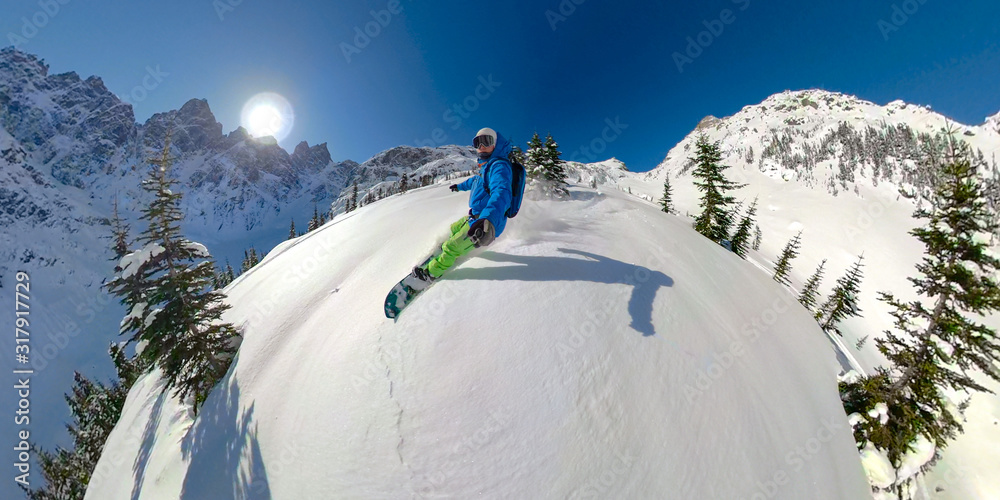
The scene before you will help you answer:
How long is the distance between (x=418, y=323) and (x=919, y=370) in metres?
17.2

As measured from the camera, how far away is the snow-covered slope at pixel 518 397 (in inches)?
138

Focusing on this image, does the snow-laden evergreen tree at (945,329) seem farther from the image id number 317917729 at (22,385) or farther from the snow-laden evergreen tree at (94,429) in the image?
the image id number 317917729 at (22,385)

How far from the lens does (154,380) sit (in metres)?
10.6

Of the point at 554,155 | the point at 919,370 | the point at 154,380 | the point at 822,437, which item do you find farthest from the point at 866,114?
the point at 154,380

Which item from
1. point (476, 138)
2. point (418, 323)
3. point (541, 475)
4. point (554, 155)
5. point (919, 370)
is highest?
point (554, 155)

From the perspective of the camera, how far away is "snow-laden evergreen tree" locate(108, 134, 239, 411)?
898cm

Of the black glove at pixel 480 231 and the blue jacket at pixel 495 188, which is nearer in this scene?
the black glove at pixel 480 231

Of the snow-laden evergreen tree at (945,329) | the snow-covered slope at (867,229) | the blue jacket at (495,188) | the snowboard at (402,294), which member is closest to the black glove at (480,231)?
the blue jacket at (495,188)

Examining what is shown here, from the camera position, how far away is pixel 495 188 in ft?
18.2

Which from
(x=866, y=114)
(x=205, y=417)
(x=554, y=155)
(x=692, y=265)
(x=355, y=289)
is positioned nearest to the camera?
(x=205, y=417)

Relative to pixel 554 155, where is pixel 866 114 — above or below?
above

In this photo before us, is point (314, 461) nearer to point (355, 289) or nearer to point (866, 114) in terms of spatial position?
point (355, 289)

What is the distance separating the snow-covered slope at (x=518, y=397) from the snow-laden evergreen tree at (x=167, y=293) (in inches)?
90.8

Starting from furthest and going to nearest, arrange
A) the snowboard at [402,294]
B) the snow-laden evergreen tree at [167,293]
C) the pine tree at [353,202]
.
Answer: the pine tree at [353,202] < the snow-laden evergreen tree at [167,293] < the snowboard at [402,294]
